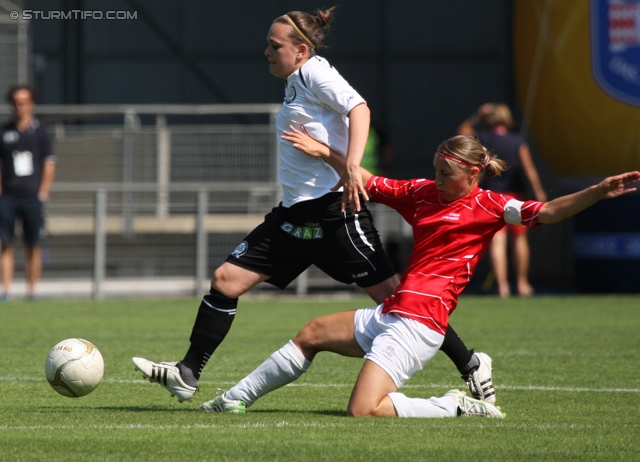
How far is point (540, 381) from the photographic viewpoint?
659cm

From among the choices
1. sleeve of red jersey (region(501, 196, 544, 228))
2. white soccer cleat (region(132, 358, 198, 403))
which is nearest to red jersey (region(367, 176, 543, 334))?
sleeve of red jersey (region(501, 196, 544, 228))

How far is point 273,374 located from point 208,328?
1.42 feet

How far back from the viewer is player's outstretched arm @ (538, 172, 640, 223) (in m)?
5.07

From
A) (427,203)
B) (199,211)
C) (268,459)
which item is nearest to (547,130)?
(199,211)

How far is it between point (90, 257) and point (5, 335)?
4990mm

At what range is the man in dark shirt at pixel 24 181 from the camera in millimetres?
12734

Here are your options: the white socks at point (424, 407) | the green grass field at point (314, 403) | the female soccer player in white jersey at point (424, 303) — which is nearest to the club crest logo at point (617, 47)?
the green grass field at point (314, 403)

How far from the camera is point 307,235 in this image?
552 centimetres

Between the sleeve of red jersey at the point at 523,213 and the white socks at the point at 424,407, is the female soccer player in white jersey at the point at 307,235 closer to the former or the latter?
the white socks at the point at 424,407

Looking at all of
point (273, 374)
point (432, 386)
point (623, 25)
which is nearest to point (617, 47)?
point (623, 25)

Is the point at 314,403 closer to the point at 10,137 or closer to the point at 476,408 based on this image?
the point at 476,408

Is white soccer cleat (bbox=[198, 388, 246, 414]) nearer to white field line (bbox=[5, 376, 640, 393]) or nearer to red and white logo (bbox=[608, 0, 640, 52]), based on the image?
white field line (bbox=[5, 376, 640, 393])

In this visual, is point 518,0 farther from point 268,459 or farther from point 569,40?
point 268,459

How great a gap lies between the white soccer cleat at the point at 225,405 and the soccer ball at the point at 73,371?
0.60 m
